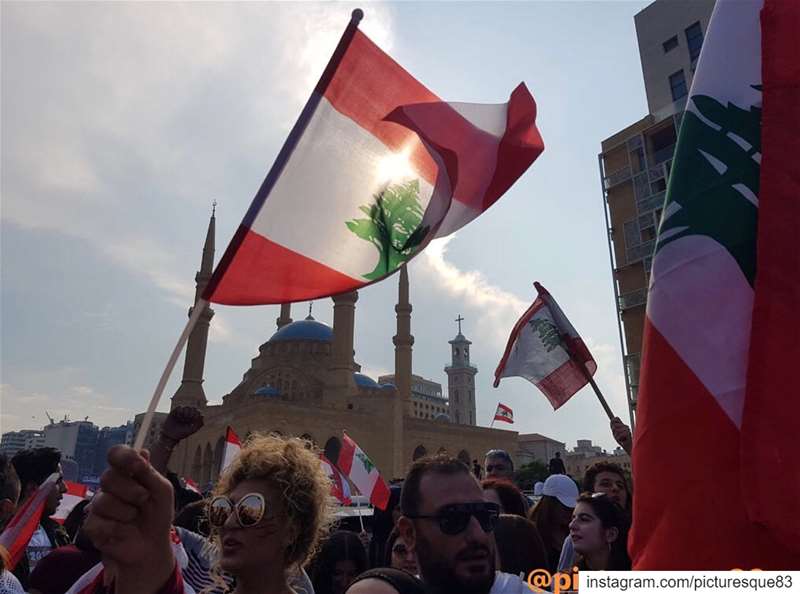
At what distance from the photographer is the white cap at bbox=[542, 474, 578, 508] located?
4.62 meters

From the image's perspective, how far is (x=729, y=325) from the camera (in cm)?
194

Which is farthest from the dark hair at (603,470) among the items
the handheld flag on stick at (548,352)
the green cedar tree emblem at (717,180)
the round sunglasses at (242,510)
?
the round sunglasses at (242,510)

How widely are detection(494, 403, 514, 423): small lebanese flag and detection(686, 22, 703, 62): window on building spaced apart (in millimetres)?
13779

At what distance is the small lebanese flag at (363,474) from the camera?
8141mm

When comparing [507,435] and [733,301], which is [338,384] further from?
[733,301]

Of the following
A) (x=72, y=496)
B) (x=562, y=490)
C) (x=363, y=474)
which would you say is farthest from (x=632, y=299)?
(x=72, y=496)

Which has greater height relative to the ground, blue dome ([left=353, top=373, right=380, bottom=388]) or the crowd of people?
blue dome ([left=353, top=373, right=380, bottom=388])

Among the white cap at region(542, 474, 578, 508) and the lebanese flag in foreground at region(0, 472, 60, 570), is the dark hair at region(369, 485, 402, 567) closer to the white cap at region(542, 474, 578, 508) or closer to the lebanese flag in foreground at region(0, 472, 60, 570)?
the white cap at region(542, 474, 578, 508)

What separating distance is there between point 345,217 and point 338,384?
117 feet

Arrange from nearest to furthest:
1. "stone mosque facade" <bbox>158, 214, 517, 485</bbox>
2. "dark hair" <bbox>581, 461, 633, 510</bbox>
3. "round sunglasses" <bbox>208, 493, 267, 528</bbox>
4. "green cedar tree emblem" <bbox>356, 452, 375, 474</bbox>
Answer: "round sunglasses" <bbox>208, 493, 267, 528</bbox> → "dark hair" <bbox>581, 461, 633, 510</bbox> → "green cedar tree emblem" <bbox>356, 452, 375, 474</bbox> → "stone mosque facade" <bbox>158, 214, 517, 485</bbox>

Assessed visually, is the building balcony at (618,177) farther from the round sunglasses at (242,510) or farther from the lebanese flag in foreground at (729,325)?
the round sunglasses at (242,510)

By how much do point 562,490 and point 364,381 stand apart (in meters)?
41.1

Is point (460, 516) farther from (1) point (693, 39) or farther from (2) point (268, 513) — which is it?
(1) point (693, 39)

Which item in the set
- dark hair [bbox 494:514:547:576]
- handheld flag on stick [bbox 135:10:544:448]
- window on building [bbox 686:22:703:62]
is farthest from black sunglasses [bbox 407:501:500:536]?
window on building [bbox 686:22:703:62]
